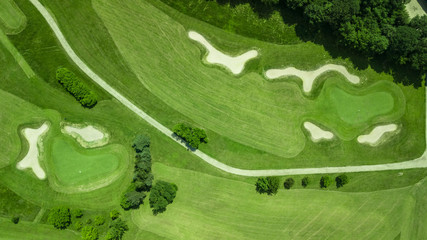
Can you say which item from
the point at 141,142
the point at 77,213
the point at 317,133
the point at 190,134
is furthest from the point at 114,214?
the point at 317,133

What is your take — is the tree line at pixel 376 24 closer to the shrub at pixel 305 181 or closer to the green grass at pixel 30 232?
the shrub at pixel 305 181

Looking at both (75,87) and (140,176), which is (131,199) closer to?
(140,176)

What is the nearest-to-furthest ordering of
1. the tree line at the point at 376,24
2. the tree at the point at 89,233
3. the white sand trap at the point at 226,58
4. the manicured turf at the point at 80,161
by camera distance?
the tree line at the point at 376,24
the tree at the point at 89,233
the manicured turf at the point at 80,161
the white sand trap at the point at 226,58

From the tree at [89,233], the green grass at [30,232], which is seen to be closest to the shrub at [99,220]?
the tree at [89,233]

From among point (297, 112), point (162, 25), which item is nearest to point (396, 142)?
point (297, 112)

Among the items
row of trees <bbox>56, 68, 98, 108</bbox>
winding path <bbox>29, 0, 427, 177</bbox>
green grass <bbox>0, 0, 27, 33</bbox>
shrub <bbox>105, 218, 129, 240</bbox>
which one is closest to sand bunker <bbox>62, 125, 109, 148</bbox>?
row of trees <bbox>56, 68, 98, 108</bbox>
